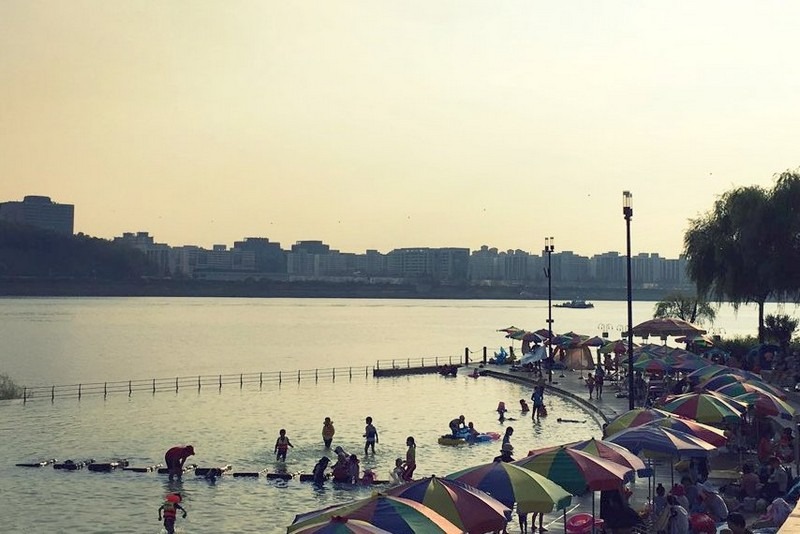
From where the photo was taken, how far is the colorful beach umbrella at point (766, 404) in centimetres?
2447

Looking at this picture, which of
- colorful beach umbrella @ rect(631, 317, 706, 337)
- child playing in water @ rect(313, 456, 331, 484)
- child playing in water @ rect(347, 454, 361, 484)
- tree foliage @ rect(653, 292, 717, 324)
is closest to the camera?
child playing in water @ rect(347, 454, 361, 484)

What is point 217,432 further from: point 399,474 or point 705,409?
point 705,409

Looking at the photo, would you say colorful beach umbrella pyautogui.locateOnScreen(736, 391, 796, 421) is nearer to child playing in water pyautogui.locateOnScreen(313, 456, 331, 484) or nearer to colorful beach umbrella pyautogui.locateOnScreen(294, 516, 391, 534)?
child playing in water pyautogui.locateOnScreen(313, 456, 331, 484)

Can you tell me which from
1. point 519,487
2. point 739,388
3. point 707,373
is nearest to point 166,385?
point 707,373

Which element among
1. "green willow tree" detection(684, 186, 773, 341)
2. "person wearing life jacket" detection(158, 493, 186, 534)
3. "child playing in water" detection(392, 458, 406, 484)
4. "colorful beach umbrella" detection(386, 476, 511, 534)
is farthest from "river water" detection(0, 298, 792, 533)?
"green willow tree" detection(684, 186, 773, 341)

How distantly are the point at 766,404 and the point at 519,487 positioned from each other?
12.3 meters

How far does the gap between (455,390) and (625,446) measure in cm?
3835

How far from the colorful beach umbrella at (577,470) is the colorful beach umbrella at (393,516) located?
3240 millimetres

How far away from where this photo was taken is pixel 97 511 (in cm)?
2508

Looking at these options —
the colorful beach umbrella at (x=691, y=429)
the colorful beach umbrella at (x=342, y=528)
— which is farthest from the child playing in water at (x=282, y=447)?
the colorful beach umbrella at (x=342, y=528)

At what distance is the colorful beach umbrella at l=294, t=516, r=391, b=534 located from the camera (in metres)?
12.3

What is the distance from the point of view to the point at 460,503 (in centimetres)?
1426

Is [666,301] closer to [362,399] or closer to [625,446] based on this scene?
[362,399]

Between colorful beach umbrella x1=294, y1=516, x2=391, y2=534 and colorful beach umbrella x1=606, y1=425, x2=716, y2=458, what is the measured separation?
7861 mm
